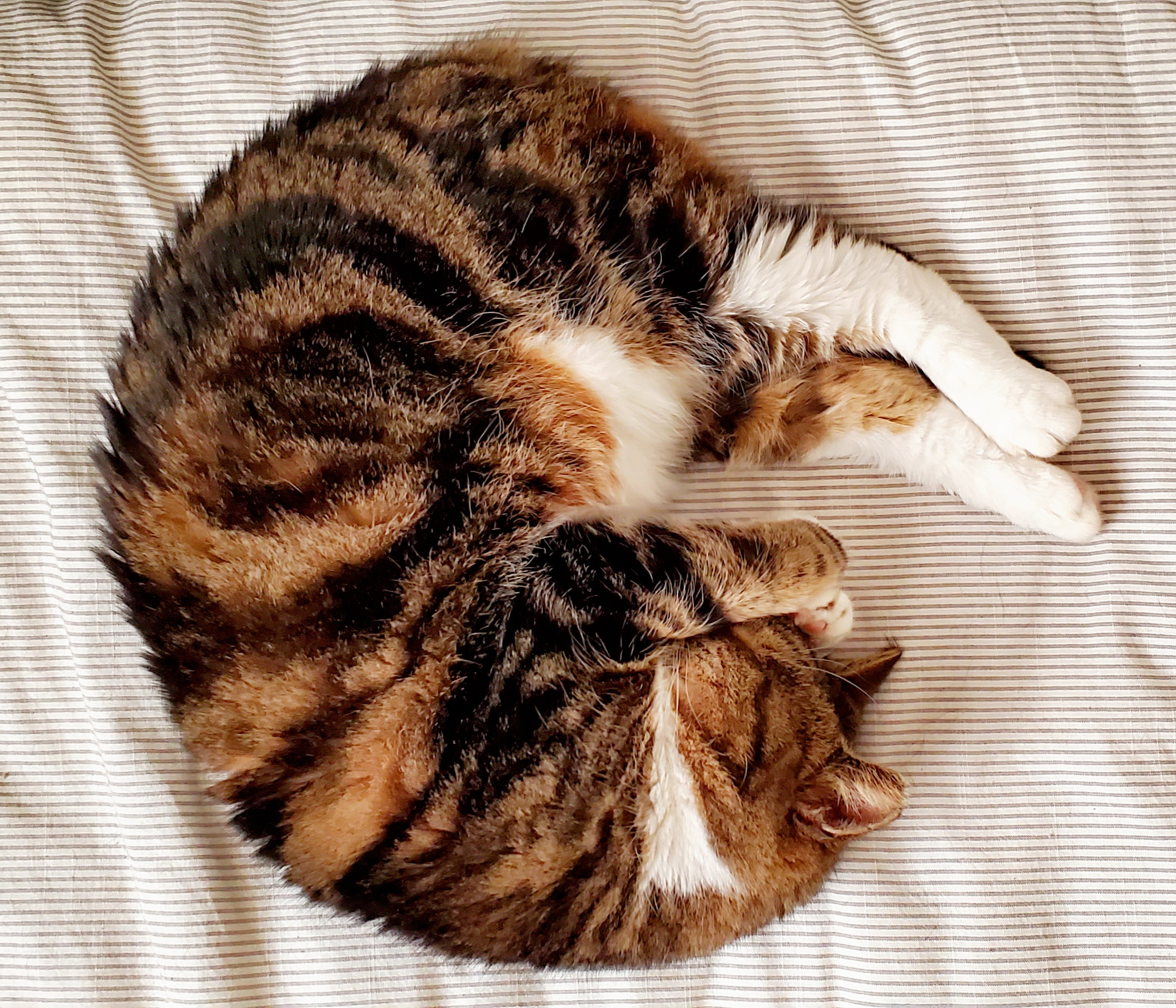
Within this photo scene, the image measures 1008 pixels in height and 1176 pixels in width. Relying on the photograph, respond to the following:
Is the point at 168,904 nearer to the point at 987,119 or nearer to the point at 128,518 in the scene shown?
the point at 128,518

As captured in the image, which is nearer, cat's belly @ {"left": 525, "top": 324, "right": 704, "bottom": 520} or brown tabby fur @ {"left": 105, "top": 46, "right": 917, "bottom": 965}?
brown tabby fur @ {"left": 105, "top": 46, "right": 917, "bottom": 965}

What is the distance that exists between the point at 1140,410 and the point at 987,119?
0.49m

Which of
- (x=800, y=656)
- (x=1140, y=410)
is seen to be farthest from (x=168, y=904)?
(x=1140, y=410)

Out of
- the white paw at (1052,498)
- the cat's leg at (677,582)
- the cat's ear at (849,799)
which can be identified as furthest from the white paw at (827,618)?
the white paw at (1052,498)

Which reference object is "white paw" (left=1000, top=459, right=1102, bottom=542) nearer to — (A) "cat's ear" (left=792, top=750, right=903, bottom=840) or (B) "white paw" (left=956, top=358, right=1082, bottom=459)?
(B) "white paw" (left=956, top=358, right=1082, bottom=459)

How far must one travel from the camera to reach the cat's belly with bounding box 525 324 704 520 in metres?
1.17

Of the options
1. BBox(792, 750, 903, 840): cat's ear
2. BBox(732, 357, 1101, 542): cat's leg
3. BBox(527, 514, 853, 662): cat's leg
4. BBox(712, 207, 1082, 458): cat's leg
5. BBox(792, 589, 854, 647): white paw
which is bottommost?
BBox(792, 750, 903, 840): cat's ear

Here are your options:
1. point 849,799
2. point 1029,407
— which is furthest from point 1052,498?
point 849,799

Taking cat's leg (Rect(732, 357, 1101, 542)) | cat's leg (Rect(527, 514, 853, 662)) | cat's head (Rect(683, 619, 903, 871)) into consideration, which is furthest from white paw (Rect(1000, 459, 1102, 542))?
cat's head (Rect(683, 619, 903, 871))

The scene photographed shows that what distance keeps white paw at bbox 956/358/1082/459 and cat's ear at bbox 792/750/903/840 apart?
20.0 inches

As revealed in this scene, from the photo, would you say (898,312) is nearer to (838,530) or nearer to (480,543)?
(838,530)

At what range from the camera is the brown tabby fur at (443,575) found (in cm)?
103

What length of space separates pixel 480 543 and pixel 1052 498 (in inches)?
31.9

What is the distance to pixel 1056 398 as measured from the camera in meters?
1.17
